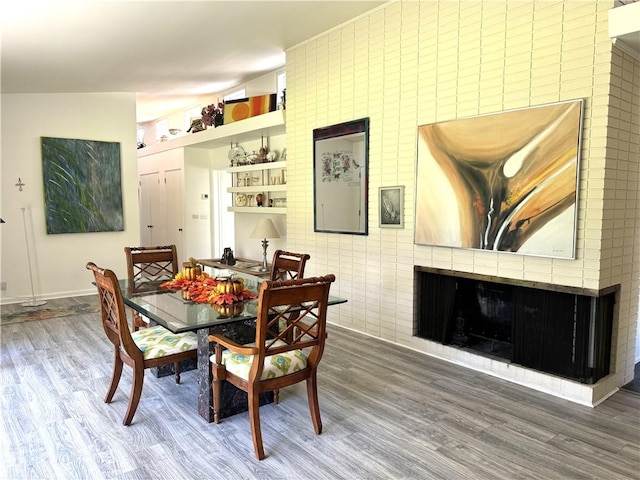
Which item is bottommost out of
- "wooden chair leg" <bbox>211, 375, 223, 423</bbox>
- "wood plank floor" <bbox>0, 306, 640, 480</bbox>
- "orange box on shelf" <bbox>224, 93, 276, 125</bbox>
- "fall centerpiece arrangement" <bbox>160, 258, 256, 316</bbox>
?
"wood plank floor" <bbox>0, 306, 640, 480</bbox>

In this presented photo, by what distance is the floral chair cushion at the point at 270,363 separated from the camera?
7.80ft

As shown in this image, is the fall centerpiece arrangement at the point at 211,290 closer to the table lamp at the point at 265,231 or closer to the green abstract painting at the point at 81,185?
the table lamp at the point at 265,231

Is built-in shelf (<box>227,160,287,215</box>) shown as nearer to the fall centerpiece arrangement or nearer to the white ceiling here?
the white ceiling

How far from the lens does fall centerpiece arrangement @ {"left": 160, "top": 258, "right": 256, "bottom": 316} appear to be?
107 inches

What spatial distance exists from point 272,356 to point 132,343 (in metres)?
0.84

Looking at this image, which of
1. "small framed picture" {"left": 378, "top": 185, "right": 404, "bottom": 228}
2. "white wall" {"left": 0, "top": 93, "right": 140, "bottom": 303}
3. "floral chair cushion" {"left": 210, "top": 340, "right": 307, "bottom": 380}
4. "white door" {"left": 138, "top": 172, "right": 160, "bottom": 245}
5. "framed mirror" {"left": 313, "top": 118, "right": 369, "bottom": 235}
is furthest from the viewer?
"white door" {"left": 138, "top": 172, "right": 160, "bottom": 245}

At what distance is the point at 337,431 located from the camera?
2.60 metres

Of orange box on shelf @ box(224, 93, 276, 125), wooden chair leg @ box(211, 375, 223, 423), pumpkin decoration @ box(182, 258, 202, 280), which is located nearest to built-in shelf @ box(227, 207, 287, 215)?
orange box on shelf @ box(224, 93, 276, 125)

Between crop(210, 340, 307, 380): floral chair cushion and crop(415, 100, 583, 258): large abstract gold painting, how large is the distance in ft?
5.63

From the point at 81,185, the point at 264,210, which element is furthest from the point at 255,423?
the point at 81,185

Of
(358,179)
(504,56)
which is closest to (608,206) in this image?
(504,56)

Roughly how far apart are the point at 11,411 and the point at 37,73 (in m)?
3.71

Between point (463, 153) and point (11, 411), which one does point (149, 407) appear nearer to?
point (11, 411)

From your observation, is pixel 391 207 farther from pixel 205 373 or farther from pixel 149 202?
pixel 149 202
